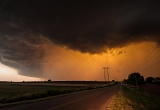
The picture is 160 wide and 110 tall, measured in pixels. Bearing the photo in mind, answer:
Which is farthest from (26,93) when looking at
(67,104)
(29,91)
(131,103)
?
(131,103)

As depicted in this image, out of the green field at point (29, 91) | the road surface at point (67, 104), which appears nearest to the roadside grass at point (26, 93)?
the green field at point (29, 91)

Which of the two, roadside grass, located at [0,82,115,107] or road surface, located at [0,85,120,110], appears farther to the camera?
roadside grass, located at [0,82,115,107]

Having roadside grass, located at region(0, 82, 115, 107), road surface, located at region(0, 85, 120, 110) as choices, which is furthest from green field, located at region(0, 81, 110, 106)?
road surface, located at region(0, 85, 120, 110)

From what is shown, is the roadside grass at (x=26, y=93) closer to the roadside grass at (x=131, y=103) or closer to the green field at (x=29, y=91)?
the green field at (x=29, y=91)

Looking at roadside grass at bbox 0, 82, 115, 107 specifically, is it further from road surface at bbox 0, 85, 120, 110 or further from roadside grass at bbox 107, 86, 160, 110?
roadside grass at bbox 107, 86, 160, 110

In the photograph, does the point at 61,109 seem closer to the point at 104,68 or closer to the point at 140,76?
the point at 104,68

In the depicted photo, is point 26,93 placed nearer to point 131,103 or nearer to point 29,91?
point 29,91

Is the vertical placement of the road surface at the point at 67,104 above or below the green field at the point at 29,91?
below

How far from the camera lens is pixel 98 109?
1678 centimetres

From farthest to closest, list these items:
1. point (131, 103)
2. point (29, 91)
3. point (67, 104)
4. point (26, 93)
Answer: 1. point (29, 91)
2. point (26, 93)
3. point (131, 103)
4. point (67, 104)

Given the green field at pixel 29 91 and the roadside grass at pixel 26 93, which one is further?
the green field at pixel 29 91

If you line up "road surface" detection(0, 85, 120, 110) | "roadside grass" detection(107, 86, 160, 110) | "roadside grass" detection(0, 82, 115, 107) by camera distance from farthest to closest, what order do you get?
"roadside grass" detection(0, 82, 115, 107)
"roadside grass" detection(107, 86, 160, 110)
"road surface" detection(0, 85, 120, 110)

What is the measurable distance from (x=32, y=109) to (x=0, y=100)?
32.9 ft

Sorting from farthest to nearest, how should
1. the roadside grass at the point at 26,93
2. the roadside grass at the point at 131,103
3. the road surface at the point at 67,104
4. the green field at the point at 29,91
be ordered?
the green field at the point at 29,91, the roadside grass at the point at 26,93, the roadside grass at the point at 131,103, the road surface at the point at 67,104
